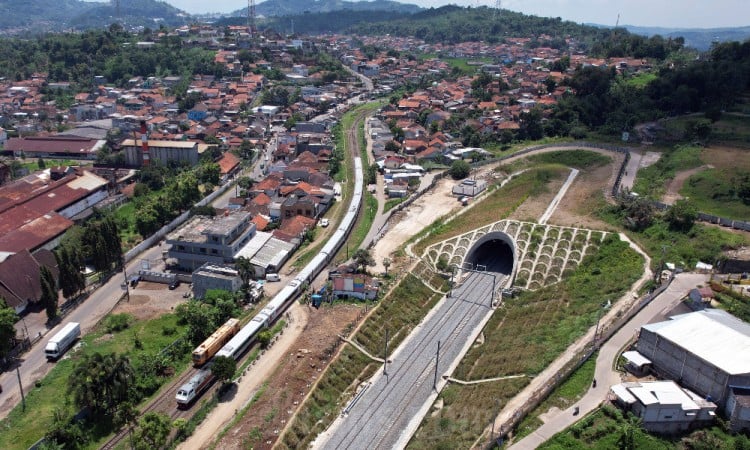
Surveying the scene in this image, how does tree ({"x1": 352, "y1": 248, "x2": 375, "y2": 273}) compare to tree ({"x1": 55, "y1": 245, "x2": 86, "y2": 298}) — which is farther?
tree ({"x1": 352, "y1": 248, "x2": 375, "y2": 273})

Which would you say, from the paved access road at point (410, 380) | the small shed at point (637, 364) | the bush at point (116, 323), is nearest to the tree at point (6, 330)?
the bush at point (116, 323)

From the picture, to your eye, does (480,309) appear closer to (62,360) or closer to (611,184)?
(611,184)

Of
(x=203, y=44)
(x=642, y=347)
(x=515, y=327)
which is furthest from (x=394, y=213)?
(x=203, y=44)

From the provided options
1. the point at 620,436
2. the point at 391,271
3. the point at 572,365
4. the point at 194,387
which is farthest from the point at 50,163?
the point at 620,436

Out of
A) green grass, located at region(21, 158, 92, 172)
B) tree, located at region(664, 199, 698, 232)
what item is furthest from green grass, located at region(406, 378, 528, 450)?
green grass, located at region(21, 158, 92, 172)

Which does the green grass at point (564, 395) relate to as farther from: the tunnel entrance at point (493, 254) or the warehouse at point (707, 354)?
the tunnel entrance at point (493, 254)

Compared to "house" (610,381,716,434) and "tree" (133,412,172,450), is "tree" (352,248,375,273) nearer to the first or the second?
"tree" (133,412,172,450)
